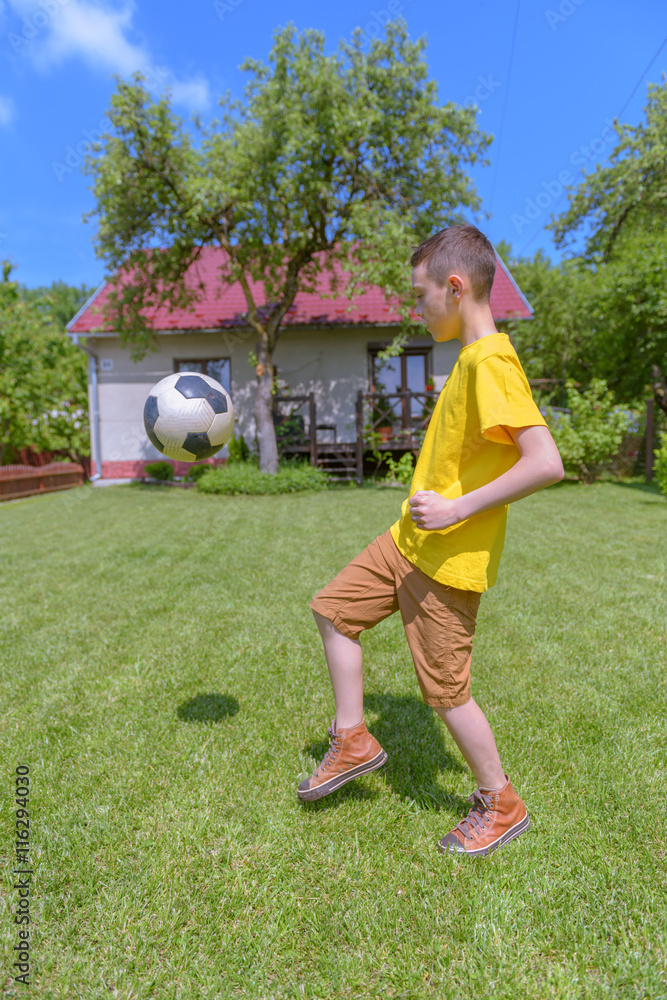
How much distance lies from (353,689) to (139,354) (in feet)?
44.1

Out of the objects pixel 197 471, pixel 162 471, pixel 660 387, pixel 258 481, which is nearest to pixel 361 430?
pixel 258 481

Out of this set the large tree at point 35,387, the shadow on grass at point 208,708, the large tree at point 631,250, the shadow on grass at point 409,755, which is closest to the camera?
the shadow on grass at point 409,755

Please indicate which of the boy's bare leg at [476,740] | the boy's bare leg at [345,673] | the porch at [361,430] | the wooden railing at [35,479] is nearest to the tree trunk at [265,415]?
the porch at [361,430]

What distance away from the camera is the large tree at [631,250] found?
43.7 ft

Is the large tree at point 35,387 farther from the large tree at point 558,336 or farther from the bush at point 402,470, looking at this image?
the large tree at point 558,336

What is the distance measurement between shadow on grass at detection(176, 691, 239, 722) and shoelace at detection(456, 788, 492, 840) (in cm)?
126

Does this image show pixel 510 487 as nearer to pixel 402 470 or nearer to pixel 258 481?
pixel 258 481

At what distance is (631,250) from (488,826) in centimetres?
1557

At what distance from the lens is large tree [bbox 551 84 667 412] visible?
43.7 ft

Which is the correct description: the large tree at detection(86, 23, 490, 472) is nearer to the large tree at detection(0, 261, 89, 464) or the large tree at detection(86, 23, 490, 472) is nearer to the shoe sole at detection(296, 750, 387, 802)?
the large tree at detection(0, 261, 89, 464)

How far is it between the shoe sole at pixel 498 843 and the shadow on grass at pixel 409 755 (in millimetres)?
235

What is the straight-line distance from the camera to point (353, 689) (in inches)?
81.6

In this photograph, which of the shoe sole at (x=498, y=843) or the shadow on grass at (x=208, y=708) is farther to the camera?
the shadow on grass at (x=208, y=708)

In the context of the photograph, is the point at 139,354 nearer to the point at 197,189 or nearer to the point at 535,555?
the point at 197,189
